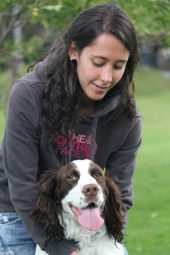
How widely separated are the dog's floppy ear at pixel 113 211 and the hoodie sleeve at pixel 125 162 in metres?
0.24

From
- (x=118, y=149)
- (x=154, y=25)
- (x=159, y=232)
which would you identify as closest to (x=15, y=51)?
(x=154, y=25)

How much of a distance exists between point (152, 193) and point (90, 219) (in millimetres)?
7773

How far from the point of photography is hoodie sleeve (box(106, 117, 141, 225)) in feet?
15.2

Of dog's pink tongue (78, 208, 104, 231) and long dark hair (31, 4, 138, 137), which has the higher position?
long dark hair (31, 4, 138, 137)

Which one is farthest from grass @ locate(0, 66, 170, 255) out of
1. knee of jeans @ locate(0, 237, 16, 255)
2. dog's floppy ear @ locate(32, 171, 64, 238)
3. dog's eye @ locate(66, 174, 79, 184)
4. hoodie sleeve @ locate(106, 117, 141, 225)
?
dog's eye @ locate(66, 174, 79, 184)

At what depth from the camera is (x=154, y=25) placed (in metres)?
9.14

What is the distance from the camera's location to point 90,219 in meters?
4.10

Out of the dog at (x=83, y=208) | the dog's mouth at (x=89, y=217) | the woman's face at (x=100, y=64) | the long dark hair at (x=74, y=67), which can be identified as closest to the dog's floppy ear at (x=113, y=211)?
the dog at (x=83, y=208)

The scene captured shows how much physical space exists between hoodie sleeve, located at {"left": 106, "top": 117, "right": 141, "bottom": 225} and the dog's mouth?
51 centimetres

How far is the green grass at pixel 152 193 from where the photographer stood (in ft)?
26.5

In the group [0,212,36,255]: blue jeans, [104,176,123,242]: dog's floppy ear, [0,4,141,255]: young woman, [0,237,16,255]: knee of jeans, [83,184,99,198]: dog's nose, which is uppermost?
[0,4,141,255]: young woman

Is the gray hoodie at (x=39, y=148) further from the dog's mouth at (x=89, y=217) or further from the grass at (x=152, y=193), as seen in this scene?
the grass at (x=152, y=193)

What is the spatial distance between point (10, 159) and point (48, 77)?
20.7 inches

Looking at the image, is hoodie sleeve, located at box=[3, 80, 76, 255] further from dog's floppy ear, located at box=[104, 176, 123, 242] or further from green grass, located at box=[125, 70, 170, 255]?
green grass, located at box=[125, 70, 170, 255]
